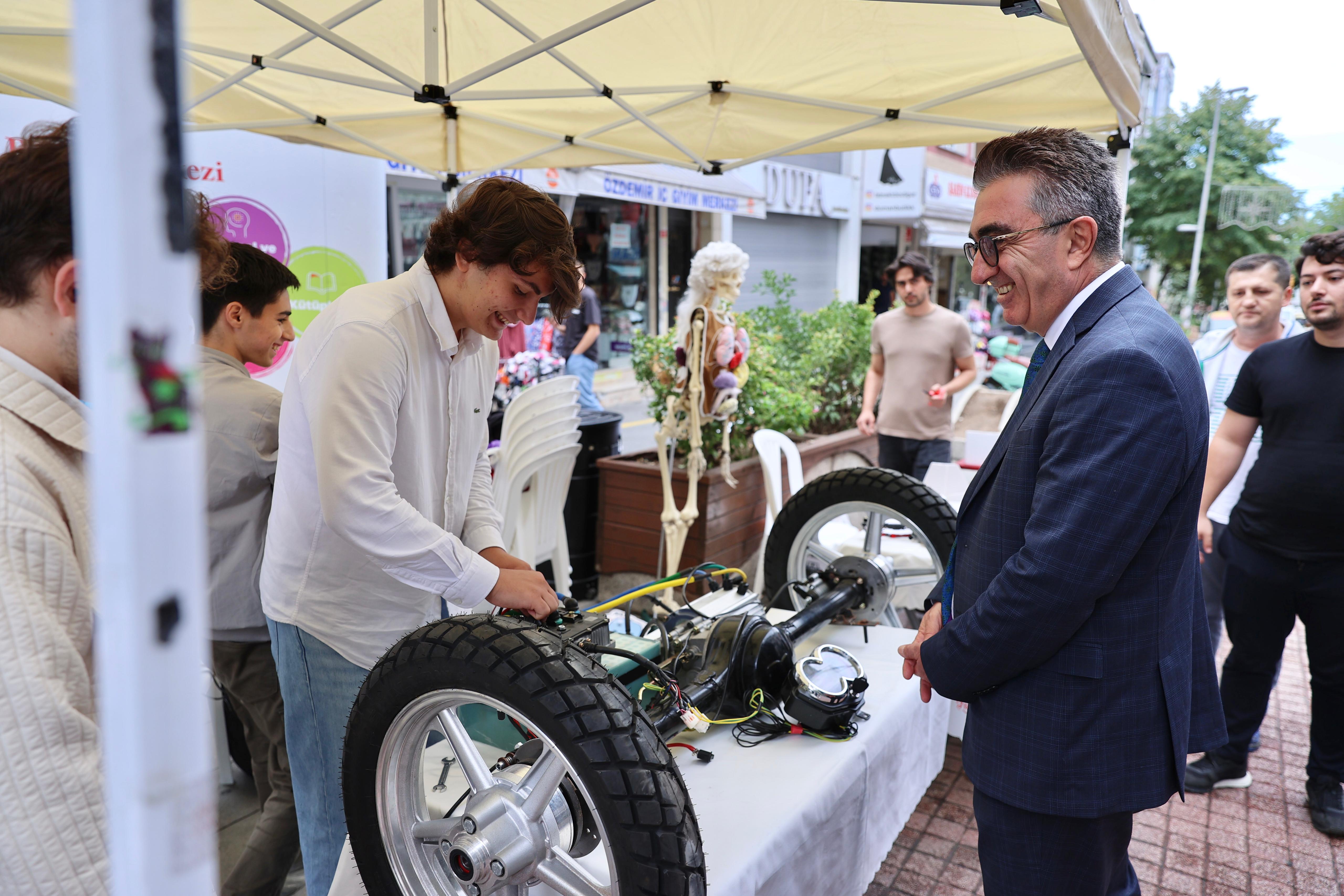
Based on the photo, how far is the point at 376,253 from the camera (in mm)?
4895

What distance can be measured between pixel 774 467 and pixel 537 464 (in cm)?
127

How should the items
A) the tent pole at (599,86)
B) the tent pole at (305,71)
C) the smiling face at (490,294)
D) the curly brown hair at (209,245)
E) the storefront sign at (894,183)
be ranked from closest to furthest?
the curly brown hair at (209,245) → the smiling face at (490,294) → the tent pole at (599,86) → the tent pole at (305,71) → the storefront sign at (894,183)

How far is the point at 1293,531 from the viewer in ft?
9.81

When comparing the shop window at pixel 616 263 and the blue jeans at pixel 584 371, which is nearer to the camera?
the blue jeans at pixel 584 371

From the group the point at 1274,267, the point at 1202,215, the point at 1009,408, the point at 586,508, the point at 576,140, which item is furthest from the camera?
the point at 1202,215

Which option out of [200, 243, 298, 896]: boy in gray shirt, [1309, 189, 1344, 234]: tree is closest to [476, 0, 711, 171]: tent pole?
[200, 243, 298, 896]: boy in gray shirt

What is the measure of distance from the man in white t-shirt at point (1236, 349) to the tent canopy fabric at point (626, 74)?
128cm

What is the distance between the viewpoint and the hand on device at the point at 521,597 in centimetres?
174

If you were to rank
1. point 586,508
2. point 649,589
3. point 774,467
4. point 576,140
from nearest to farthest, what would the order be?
point 649,589 < point 576,140 < point 774,467 < point 586,508

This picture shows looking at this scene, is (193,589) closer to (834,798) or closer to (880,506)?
(834,798)

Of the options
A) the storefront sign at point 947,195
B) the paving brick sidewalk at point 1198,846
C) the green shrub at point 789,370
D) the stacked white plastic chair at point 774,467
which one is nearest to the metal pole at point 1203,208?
the storefront sign at point 947,195

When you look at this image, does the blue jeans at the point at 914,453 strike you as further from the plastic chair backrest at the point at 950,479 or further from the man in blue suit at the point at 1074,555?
the man in blue suit at the point at 1074,555

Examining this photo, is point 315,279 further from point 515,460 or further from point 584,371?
point 584,371

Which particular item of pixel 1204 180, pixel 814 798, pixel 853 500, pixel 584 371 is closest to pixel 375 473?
pixel 814 798
